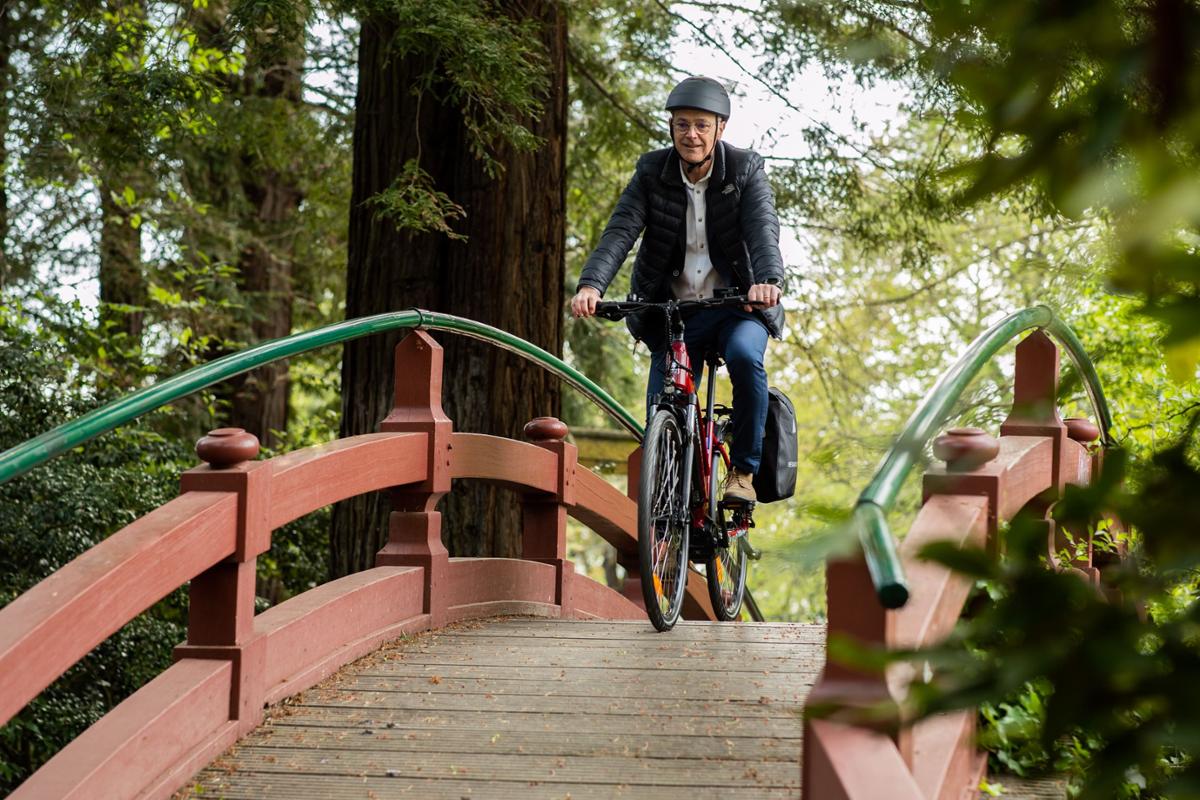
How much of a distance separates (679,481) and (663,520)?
20cm

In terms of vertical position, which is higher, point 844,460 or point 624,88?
point 624,88

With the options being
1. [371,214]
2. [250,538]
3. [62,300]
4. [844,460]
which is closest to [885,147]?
[371,214]

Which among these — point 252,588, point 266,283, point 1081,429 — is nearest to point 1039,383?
point 1081,429

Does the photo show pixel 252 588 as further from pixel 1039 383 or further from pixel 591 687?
pixel 1039 383

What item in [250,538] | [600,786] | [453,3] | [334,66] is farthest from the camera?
[334,66]

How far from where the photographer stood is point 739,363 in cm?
554

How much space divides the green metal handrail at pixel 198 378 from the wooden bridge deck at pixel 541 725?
98cm

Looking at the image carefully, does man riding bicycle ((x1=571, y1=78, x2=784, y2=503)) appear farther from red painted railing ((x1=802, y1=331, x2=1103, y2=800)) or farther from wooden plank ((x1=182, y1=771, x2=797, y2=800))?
wooden plank ((x1=182, y1=771, x2=797, y2=800))

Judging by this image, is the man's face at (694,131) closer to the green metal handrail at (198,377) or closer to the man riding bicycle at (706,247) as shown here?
the man riding bicycle at (706,247)

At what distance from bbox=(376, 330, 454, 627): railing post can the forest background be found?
137 cm

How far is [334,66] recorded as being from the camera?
10930mm

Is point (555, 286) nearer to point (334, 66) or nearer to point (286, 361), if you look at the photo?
point (334, 66)

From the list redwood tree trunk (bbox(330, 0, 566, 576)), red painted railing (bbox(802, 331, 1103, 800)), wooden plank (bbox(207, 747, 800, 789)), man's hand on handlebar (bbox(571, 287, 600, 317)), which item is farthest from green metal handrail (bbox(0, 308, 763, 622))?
red painted railing (bbox(802, 331, 1103, 800))

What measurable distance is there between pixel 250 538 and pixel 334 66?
761 cm
